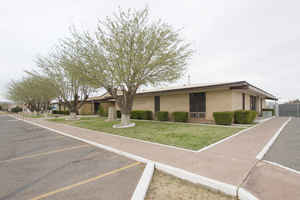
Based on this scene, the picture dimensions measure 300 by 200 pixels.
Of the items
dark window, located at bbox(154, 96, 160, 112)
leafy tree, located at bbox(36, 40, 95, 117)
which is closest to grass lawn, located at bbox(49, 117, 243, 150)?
dark window, located at bbox(154, 96, 160, 112)

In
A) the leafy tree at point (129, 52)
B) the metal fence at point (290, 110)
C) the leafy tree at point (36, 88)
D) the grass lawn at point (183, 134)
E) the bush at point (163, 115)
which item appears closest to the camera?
the grass lawn at point (183, 134)

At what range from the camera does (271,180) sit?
304 cm

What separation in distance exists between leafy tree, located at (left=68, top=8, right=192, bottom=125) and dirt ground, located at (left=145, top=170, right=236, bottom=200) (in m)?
7.66

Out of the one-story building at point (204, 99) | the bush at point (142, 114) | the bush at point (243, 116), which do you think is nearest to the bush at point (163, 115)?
the one-story building at point (204, 99)

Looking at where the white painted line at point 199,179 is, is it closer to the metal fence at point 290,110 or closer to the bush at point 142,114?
the bush at point 142,114

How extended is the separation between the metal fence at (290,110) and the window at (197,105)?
16667 mm

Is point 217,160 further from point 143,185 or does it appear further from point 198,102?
point 198,102

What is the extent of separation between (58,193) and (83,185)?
1.51 feet

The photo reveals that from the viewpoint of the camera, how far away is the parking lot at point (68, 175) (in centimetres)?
280

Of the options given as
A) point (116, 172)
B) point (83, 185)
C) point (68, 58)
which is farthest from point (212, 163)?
point (68, 58)

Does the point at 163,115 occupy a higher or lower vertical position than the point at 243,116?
lower

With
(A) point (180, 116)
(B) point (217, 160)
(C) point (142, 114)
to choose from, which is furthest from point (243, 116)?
(C) point (142, 114)

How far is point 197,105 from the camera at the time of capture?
13633 mm

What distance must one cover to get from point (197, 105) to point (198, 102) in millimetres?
304
